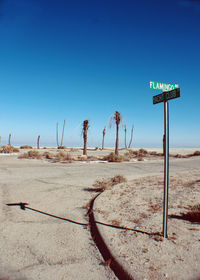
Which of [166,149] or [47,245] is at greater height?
[166,149]

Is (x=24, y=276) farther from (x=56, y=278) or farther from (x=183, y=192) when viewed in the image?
(x=183, y=192)

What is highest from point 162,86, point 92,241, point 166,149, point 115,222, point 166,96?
point 162,86

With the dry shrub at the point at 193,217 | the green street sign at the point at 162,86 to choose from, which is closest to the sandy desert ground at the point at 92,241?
the dry shrub at the point at 193,217

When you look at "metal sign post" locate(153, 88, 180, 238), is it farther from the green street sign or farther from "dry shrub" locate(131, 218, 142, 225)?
"dry shrub" locate(131, 218, 142, 225)

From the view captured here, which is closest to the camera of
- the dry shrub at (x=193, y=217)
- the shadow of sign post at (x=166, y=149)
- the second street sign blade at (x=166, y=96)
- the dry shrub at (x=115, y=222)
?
the second street sign blade at (x=166, y=96)

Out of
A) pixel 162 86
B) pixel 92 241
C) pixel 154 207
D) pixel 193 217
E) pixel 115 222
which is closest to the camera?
pixel 162 86

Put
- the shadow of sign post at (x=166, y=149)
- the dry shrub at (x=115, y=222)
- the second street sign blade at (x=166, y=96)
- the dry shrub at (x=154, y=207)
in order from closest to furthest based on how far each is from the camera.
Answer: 1. the second street sign blade at (x=166, y=96)
2. the shadow of sign post at (x=166, y=149)
3. the dry shrub at (x=115, y=222)
4. the dry shrub at (x=154, y=207)

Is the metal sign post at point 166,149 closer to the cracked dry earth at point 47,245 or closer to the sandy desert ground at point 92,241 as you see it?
the sandy desert ground at point 92,241

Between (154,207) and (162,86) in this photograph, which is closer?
(162,86)

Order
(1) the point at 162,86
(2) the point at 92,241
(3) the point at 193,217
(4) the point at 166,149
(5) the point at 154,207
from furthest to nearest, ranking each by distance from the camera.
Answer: (5) the point at 154,207
(3) the point at 193,217
(2) the point at 92,241
(1) the point at 162,86
(4) the point at 166,149

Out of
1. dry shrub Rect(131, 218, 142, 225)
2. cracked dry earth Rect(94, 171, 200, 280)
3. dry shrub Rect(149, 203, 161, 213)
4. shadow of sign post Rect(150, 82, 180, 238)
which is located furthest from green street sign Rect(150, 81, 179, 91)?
dry shrub Rect(149, 203, 161, 213)

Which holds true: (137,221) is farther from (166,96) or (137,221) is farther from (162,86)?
(162,86)

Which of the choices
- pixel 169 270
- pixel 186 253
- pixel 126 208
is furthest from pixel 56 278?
pixel 126 208

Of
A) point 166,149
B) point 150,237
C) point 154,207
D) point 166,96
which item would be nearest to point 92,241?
point 150,237
